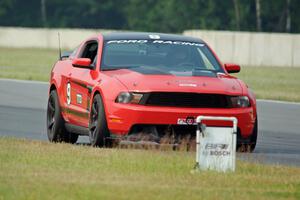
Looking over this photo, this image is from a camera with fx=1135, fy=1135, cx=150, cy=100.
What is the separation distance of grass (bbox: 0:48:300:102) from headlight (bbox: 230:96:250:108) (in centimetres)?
1271

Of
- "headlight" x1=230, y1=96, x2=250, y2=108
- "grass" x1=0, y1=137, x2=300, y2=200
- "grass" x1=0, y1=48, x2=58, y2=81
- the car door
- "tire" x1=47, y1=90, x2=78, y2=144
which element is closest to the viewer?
"grass" x1=0, y1=137, x2=300, y2=200

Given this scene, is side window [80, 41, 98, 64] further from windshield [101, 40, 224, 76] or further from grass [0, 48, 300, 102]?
grass [0, 48, 300, 102]

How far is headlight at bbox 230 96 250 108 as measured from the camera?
505 inches

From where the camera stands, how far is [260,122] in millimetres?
19250

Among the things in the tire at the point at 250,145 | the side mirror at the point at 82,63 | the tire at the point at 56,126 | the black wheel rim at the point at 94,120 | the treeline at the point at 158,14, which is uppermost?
the side mirror at the point at 82,63

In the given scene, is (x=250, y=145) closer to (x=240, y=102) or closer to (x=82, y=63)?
(x=240, y=102)

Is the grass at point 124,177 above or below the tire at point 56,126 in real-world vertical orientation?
above

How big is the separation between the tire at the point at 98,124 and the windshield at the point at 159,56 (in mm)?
738

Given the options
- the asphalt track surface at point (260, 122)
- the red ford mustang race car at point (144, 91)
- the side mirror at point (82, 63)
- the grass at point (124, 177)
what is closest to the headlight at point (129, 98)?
the red ford mustang race car at point (144, 91)

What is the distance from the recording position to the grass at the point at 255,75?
28459mm

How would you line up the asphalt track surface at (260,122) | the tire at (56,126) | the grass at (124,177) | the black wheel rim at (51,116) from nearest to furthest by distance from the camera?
1. the grass at (124,177)
2. the asphalt track surface at (260,122)
3. the tire at (56,126)
4. the black wheel rim at (51,116)

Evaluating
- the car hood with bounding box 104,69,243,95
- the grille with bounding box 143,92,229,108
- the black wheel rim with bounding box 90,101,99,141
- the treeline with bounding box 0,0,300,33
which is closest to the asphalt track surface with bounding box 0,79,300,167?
the grille with bounding box 143,92,229,108

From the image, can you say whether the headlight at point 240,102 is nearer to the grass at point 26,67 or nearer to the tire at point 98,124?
the tire at point 98,124

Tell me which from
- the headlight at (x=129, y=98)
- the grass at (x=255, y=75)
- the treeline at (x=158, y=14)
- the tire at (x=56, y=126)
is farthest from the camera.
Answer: the treeline at (x=158, y=14)
